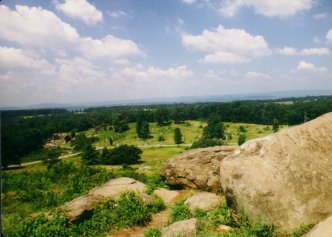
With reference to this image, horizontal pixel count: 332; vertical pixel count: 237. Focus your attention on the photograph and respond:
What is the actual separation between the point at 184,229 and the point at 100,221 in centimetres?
433

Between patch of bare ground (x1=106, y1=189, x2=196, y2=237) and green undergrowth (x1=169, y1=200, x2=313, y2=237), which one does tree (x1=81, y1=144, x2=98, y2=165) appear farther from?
green undergrowth (x1=169, y1=200, x2=313, y2=237)

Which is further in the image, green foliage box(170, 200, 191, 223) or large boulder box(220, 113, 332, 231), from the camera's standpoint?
green foliage box(170, 200, 191, 223)

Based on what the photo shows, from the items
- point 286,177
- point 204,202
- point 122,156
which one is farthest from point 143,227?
point 122,156

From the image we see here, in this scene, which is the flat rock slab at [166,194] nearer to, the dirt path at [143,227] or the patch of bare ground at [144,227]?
the patch of bare ground at [144,227]

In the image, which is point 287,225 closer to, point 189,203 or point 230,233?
point 230,233

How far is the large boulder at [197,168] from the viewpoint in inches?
709

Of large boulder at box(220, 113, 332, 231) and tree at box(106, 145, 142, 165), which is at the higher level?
large boulder at box(220, 113, 332, 231)

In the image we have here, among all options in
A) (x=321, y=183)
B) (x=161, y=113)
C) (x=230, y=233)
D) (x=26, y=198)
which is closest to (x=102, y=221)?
(x=230, y=233)

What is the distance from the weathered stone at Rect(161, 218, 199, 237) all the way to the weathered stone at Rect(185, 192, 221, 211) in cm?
306

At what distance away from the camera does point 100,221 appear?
1255 centimetres

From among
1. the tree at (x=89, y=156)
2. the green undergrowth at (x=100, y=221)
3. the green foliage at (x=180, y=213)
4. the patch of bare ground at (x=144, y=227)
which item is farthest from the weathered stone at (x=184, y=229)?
the tree at (x=89, y=156)

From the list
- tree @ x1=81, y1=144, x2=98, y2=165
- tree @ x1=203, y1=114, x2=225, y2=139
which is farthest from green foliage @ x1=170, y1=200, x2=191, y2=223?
tree @ x1=203, y1=114, x2=225, y2=139

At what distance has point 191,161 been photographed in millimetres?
19203

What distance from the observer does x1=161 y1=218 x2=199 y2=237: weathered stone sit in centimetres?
996
